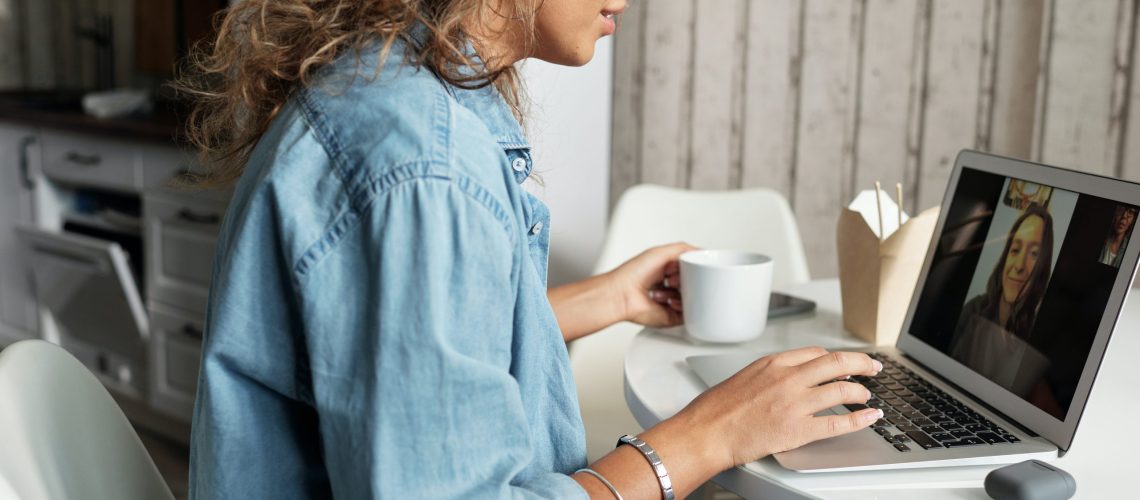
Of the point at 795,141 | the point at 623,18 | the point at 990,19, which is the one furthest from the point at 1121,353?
the point at 623,18

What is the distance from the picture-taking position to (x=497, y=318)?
0.65 meters

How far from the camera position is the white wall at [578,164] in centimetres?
240

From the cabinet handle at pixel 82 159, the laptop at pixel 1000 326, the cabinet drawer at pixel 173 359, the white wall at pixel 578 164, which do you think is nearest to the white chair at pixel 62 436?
the laptop at pixel 1000 326

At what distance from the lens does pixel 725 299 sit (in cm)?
113

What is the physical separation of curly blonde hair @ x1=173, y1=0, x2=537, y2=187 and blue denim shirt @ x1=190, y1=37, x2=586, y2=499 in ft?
0.09

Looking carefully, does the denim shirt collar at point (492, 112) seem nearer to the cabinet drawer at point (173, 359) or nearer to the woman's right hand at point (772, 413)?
the woman's right hand at point (772, 413)

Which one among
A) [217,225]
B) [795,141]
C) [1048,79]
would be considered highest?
[1048,79]

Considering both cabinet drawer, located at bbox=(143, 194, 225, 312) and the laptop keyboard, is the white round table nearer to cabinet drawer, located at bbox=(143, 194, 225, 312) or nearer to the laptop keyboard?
the laptop keyboard

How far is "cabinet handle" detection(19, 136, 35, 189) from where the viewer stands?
2.97 metres

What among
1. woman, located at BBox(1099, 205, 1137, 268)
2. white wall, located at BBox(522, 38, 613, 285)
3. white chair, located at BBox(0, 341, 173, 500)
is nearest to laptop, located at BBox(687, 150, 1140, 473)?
woman, located at BBox(1099, 205, 1137, 268)

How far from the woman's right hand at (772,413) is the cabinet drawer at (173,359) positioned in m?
1.99

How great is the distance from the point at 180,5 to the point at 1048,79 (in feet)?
7.84

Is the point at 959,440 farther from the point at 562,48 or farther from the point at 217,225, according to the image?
the point at 217,225

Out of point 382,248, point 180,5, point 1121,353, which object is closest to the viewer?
point 382,248
